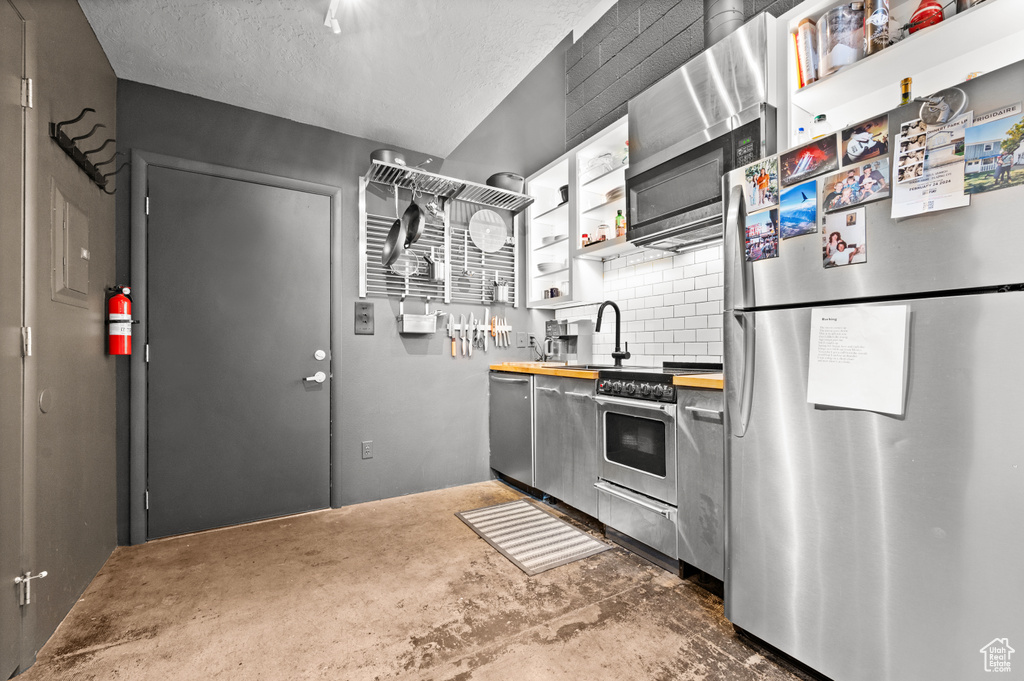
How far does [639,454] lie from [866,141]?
1562 millimetres

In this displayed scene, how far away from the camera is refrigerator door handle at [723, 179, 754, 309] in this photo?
1562 mm

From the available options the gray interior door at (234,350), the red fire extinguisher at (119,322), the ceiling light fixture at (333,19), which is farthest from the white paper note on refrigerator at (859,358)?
the red fire extinguisher at (119,322)

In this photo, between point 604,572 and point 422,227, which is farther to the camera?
point 422,227

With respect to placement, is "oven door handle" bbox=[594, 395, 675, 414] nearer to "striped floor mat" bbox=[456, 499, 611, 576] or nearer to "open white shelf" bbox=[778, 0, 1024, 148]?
"striped floor mat" bbox=[456, 499, 611, 576]

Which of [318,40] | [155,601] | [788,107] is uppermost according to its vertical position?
[318,40]

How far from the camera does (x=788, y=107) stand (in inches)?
79.4

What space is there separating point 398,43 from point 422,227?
111 cm

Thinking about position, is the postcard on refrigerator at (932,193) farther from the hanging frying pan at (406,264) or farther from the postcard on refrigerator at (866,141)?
the hanging frying pan at (406,264)

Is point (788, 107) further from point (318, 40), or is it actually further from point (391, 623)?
point (391, 623)

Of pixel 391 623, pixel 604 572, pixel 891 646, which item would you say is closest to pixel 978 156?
pixel 891 646

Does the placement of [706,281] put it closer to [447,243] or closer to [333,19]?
[447,243]

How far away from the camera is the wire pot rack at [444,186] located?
3.09m

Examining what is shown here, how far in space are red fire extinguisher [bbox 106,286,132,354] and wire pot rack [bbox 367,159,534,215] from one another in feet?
5.22

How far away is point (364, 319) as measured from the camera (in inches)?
126
